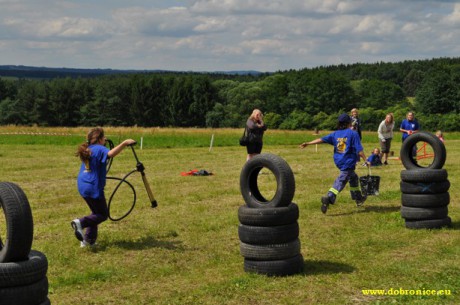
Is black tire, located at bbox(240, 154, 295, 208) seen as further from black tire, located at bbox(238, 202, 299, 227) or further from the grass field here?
the grass field

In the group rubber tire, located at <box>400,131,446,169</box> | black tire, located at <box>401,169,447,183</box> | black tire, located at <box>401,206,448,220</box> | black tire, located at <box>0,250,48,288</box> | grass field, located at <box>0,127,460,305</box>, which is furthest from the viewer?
rubber tire, located at <box>400,131,446,169</box>

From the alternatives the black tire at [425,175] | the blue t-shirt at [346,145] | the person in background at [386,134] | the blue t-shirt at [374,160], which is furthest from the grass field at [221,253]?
the person in background at [386,134]

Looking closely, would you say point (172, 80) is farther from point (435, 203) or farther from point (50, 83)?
point (435, 203)

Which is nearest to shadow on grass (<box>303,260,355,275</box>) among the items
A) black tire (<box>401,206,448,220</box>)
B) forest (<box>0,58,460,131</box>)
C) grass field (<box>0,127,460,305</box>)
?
grass field (<box>0,127,460,305</box>)

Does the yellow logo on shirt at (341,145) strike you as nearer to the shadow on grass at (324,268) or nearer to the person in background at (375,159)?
the shadow on grass at (324,268)

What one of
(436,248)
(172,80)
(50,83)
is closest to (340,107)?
(172,80)

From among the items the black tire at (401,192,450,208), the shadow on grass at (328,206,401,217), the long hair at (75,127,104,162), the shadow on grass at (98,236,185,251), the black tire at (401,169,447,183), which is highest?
the long hair at (75,127,104,162)

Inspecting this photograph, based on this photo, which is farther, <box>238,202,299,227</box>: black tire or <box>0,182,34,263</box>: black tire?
<box>238,202,299,227</box>: black tire

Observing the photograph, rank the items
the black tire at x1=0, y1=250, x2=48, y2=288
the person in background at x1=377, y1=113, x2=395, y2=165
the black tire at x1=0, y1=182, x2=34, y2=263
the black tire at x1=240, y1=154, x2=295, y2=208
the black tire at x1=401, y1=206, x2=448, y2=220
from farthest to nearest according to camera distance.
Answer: the person in background at x1=377, y1=113, x2=395, y2=165 → the black tire at x1=401, y1=206, x2=448, y2=220 → the black tire at x1=240, y1=154, x2=295, y2=208 → the black tire at x1=0, y1=182, x2=34, y2=263 → the black tire at x1=0, y1=250, x2=48, y2=288

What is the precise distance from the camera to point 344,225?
11398mm

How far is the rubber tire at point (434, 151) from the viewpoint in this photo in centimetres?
1101

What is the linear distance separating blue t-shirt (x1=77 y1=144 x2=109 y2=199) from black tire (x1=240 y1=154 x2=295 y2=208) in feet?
8.06

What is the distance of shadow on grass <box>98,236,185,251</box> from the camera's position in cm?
980

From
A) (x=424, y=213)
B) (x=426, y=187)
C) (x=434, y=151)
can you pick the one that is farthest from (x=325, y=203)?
(x=434, y=151)
